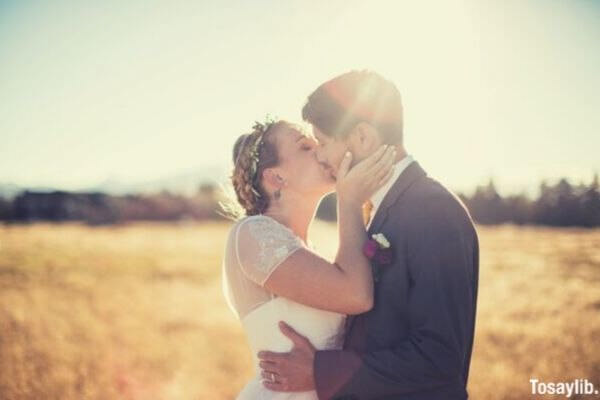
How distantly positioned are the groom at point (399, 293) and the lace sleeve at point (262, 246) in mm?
401

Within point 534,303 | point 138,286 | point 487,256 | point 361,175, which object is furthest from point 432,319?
point 487,256

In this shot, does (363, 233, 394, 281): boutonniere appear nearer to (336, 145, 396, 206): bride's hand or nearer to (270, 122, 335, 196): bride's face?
(336, 145, 396, 206): bride's hand

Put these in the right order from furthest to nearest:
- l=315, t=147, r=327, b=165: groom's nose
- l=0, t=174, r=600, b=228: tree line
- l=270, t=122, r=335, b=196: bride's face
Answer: l=0, t=174, r=600, b=228: tree line → l=270, t=122, r=335, b=196: bride's face → l=315, t=147, r=327, b=165: groom's nose

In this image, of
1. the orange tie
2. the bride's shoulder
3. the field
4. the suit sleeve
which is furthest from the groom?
the field

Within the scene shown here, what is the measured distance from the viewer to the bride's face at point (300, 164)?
3.88 metres

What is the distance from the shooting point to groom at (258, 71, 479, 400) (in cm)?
288

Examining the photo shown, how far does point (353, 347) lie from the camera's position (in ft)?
10.7

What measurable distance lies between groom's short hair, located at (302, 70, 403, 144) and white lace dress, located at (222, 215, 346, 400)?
77 centimetres

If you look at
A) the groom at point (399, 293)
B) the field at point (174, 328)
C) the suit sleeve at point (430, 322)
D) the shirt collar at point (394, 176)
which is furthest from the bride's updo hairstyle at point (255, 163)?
the field at point (174, 328)

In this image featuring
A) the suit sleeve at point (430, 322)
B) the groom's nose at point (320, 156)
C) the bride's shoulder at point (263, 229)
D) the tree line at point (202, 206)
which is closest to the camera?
the suit sleeve at point (430, 322)

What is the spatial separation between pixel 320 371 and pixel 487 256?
1213 inches

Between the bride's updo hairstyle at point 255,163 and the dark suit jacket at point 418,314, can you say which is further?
the bride's updo hairstyle at point 255,163

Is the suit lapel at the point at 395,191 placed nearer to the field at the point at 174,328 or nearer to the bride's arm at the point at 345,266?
the bride's arm at the point at 345,266

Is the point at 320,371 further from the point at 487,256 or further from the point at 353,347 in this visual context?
the point at 487,256
